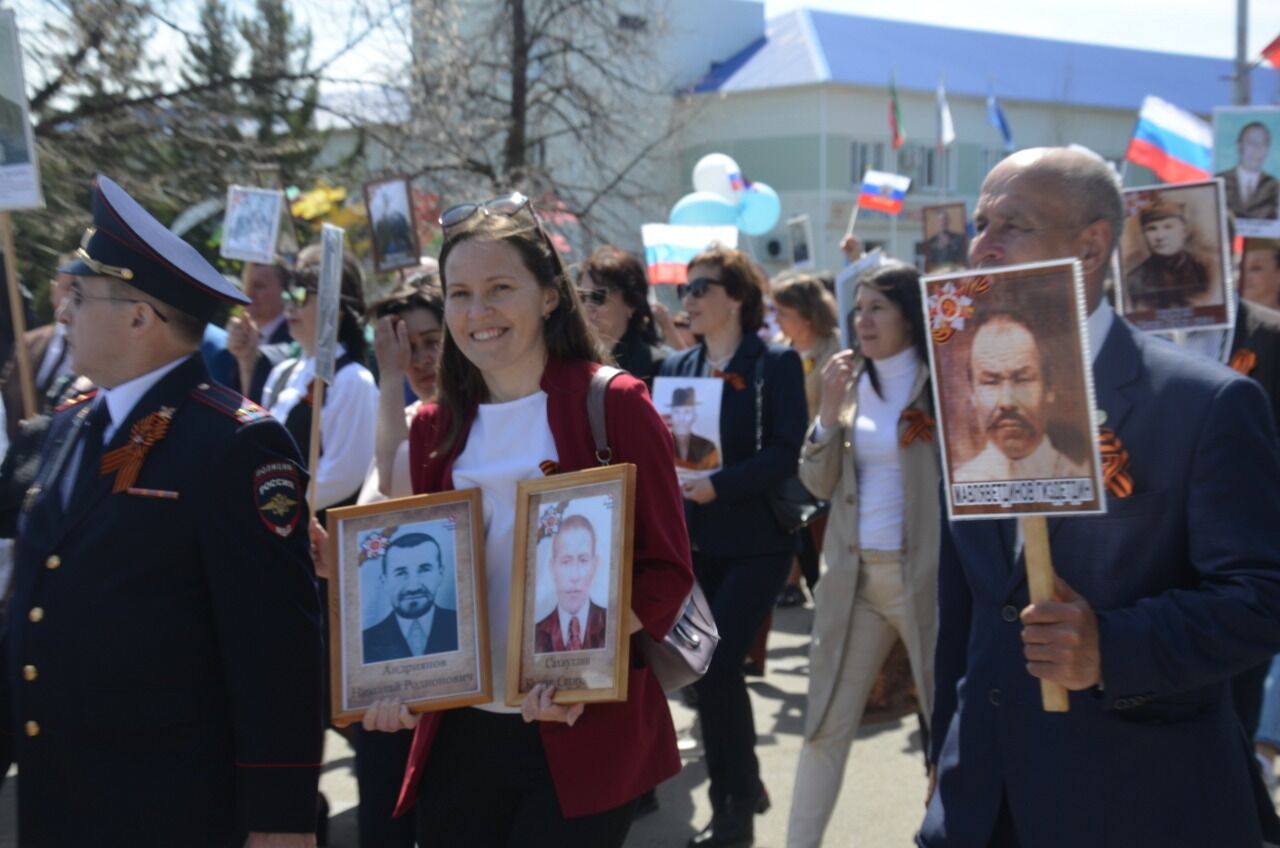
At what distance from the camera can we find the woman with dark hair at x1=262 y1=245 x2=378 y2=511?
5156mm

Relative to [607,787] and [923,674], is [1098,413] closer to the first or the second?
[607,787]

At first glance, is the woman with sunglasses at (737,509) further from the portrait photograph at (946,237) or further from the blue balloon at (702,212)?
the blue balloon at (702,212)

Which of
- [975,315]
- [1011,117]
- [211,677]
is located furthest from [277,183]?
[1011,117]

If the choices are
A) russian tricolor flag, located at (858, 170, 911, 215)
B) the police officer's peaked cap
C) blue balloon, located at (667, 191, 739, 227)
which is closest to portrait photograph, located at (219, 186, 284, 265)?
the police officer's peaked cap

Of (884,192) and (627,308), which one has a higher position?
(884,192)

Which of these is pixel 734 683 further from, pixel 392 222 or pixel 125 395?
pixel 392 222

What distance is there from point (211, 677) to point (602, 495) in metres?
0.90

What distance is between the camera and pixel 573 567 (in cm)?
269

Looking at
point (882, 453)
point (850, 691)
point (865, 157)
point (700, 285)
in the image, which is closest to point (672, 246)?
point (700, 285)

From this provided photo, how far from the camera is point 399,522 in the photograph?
288cm

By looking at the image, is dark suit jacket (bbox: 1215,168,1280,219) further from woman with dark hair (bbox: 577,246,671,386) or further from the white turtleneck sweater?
woman with dark hair (bbox: 577,246,671,386)

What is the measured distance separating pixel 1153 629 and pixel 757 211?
492 inches

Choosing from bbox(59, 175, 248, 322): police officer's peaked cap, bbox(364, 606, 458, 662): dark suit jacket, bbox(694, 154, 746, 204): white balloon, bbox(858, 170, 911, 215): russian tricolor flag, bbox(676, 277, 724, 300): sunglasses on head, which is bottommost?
bbox(364, 606, 458, 662): dark suit jacket

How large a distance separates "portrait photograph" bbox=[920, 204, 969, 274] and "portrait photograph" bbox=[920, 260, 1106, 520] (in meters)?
7.91
